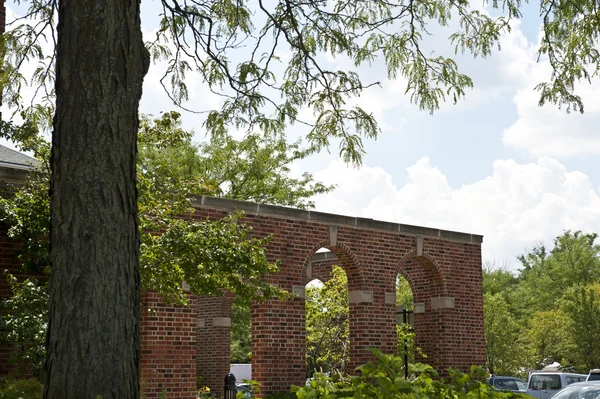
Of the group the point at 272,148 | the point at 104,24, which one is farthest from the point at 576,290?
the point at 104,24

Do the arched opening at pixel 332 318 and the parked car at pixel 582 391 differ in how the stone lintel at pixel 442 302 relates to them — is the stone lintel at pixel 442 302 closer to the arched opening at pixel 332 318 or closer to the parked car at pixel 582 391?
the arched opening at pixel 332 318

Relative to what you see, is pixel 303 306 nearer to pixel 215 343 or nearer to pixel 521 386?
pixel 215 343

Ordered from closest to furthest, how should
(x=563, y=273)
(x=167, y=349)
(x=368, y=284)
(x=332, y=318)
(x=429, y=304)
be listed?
1. (x=167, y=349)
2. (x=368, y=284)
3. (x=429, y=304)
4. (x=332, y=318)
5. (x=563, y=273)

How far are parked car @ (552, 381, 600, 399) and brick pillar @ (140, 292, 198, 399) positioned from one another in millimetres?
7466

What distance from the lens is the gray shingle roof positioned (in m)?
18.0

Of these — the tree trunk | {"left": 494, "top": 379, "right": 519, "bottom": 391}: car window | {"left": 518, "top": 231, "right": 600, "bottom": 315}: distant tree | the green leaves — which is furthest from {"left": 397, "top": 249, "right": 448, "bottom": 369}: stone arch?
{"left": 518, "top": 231, "right": 600, "bottom": 315}: distant tree

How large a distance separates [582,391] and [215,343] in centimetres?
1477

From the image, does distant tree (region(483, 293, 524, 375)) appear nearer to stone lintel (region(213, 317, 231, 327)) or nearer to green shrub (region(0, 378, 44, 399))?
stone lintel (region(213, 317, 231, 327))

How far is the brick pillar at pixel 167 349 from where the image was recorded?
16109 millimetres

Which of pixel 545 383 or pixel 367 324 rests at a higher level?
pixel 367 324

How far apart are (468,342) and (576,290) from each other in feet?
79.4

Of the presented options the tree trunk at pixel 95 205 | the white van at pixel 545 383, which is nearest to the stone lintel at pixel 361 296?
the white van at pixel 545 383

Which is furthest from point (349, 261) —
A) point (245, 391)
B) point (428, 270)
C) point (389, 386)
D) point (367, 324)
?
point (389, 386)

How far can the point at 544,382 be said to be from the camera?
2777 centimetres
